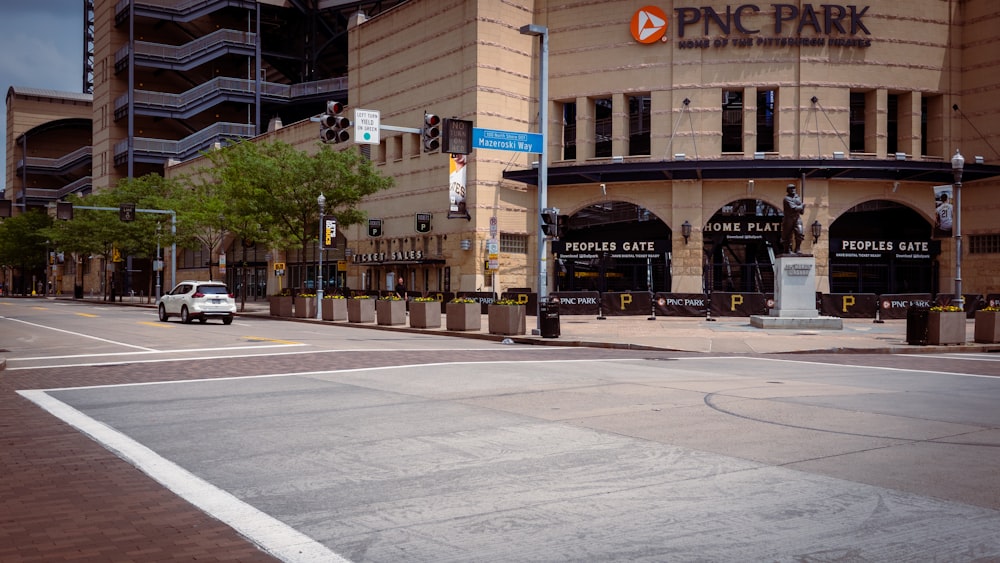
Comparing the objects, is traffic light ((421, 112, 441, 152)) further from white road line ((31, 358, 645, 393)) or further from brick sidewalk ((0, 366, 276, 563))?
brick sidewalk ((0, 366, 276, 563))

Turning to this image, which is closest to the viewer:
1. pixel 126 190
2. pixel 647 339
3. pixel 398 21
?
pixel 647 339

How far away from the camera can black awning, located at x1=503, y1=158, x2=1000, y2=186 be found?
39.2 metres

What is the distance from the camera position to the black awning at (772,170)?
3925cm

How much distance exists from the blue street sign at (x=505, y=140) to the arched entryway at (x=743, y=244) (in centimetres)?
1852

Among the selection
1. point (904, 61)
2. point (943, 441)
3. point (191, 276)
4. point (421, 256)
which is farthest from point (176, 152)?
point (943, 441)

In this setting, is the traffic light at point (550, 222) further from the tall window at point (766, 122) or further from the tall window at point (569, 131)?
the tall window at point (766, 122)

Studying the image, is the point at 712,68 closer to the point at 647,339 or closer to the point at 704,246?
the point at 704,246

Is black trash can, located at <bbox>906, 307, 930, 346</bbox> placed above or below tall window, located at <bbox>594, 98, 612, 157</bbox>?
below

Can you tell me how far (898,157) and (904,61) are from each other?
5.09 meters

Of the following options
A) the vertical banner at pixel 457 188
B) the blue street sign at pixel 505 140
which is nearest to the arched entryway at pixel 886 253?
the vertical banner at pixel 457 188

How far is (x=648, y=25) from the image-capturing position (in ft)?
139

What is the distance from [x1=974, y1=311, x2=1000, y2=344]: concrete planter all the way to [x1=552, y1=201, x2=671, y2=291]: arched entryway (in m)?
19.1

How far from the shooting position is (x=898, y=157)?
40094 millimetres

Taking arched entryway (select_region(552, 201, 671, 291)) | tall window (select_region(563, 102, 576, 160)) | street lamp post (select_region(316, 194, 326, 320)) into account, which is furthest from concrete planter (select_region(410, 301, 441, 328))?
tall window (select_region(563, 102, 576, 160))
